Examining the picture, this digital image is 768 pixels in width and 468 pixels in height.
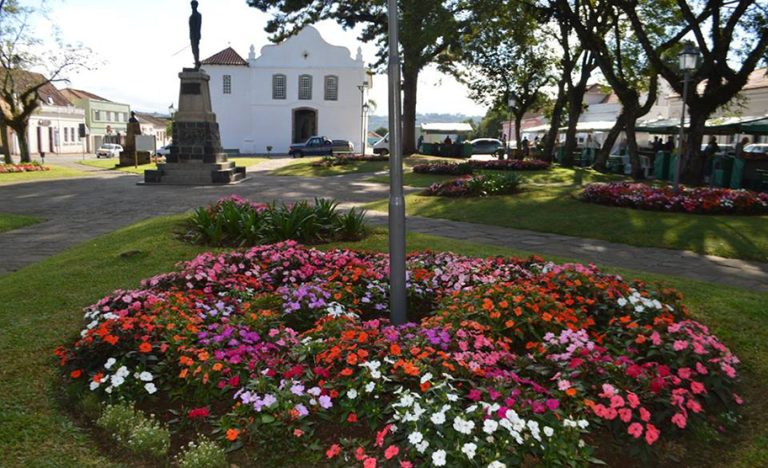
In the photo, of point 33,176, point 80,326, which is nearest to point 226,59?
point 33,176

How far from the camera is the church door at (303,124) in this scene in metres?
50.3

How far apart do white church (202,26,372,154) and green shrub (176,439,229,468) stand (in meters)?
47.7

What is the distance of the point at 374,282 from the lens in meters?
5.11

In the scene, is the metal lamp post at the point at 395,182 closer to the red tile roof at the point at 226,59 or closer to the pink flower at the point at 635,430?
the pink flower at the point at 635,430

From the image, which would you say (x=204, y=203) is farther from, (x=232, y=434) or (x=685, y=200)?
(x=232, y=434)

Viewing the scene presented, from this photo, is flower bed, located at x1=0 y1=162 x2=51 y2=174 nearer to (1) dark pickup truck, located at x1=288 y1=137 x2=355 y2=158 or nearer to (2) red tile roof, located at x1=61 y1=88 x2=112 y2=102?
(1) dark pickup truck, located at x1=288 y1=137 x2=355 y2=158

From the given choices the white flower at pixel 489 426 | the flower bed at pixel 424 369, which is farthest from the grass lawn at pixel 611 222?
the white flower at pixel 489 426

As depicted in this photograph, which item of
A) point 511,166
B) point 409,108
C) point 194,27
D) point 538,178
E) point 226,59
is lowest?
point 538,178

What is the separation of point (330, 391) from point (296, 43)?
4934 cm

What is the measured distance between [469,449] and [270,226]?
5417 mm

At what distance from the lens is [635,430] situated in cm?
272

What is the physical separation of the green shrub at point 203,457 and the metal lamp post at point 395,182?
1.74 meters

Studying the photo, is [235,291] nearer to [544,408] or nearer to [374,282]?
[374,282]

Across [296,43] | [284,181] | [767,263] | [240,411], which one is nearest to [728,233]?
[767,263]
